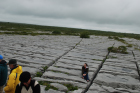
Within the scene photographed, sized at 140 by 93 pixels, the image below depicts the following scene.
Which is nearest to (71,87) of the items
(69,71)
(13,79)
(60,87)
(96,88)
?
(60,87)

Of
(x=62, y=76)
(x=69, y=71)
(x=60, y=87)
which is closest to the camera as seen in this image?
(x=60, y=87)

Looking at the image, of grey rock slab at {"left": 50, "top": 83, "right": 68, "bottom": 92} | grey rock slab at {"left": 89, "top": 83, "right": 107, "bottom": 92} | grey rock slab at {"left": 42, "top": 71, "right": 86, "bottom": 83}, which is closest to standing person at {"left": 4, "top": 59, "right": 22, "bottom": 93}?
grey rock slab at {"left": 50, "top": 83, "right": 68, "bottom": 92}

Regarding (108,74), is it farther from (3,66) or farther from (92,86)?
(3,66)

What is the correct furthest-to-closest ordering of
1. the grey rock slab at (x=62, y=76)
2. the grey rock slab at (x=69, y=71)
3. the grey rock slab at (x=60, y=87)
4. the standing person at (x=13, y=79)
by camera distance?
1. the grey rock slab at (x=69, y=71)
2. the grey rock slab at (x=62, y=76)
3. the grey rock slab at (x=60, y=87)
4. the standing person at (x=13, y=79)

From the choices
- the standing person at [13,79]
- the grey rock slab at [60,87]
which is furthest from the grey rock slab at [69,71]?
the standing person at [13,79]

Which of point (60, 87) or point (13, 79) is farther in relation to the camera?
point (60, 87)

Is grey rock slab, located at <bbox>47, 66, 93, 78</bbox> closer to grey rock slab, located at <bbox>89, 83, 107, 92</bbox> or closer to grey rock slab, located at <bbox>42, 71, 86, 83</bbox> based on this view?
grey rock slab, located at <bbox>42, 71, 86, 83</bbox>

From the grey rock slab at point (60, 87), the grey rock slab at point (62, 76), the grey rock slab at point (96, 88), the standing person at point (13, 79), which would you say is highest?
the standing person at point (13, 79)

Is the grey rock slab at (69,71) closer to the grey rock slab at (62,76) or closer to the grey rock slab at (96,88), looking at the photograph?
the grey rock slab at (62,76)

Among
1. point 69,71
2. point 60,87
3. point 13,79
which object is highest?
point 13,79

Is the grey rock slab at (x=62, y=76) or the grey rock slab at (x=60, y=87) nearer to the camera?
the grey rock slab at (x=60, y=87)

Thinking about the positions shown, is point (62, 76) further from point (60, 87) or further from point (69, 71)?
point (60, 87)

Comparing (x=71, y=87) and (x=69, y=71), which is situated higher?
(x=69, y=71)

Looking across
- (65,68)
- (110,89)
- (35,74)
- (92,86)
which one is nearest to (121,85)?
(110,89)
